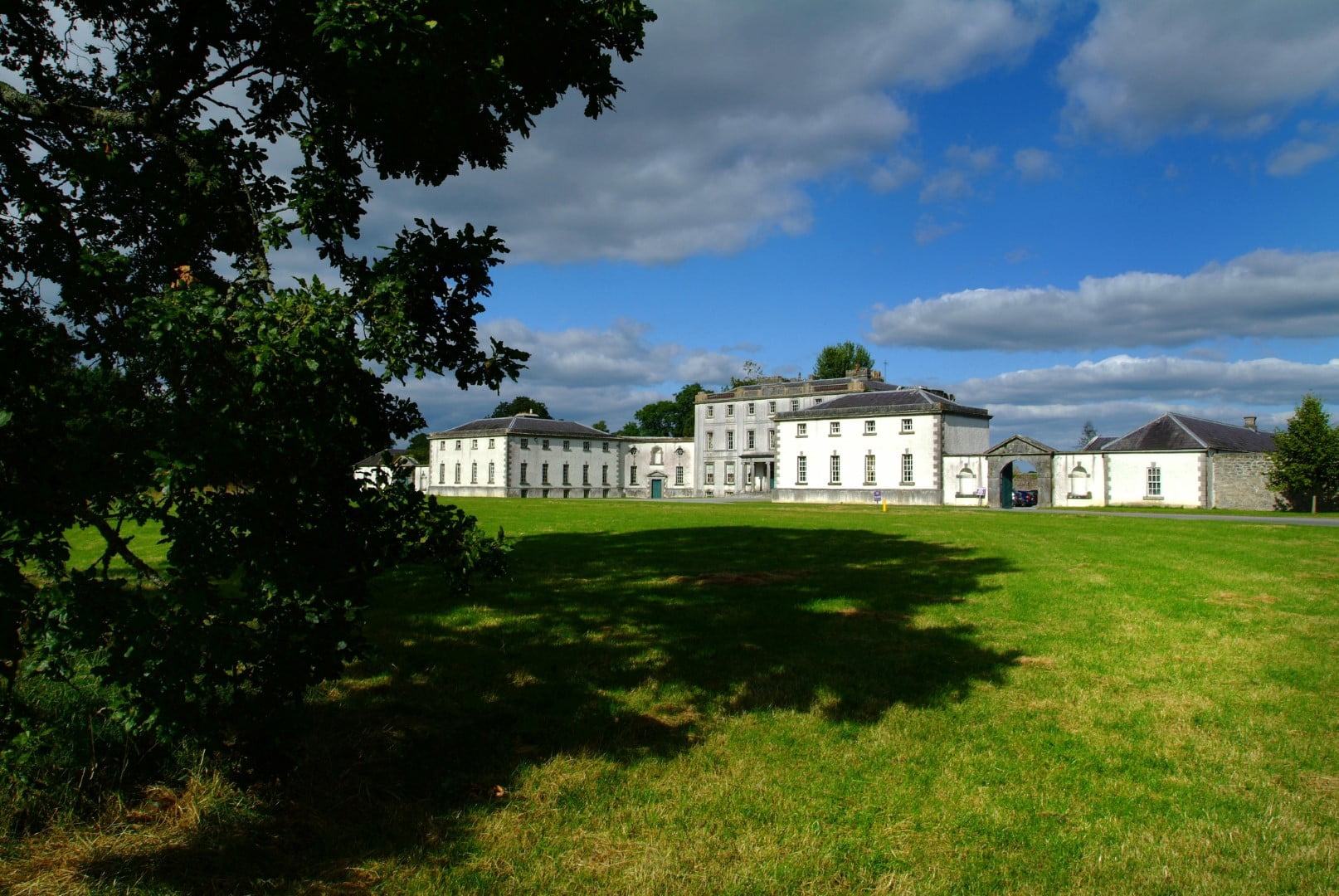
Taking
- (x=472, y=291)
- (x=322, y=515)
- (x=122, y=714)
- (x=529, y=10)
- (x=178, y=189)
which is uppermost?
(x=529, y=10)

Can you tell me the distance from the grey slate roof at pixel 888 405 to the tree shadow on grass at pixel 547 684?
4240 cm

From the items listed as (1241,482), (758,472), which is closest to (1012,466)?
(1241,482)

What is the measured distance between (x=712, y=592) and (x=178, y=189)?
928 centimetres

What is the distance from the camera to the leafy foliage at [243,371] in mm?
3855

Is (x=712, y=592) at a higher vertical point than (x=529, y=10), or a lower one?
lower

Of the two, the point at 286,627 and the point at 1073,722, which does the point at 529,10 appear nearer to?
the point at 286,627

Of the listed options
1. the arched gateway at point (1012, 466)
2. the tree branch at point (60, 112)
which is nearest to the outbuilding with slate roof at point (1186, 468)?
the arched gateway at point (1012, 466)

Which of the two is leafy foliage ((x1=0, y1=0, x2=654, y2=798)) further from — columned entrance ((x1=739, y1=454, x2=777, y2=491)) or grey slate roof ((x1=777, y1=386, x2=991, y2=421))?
columned entrance ((x1=739, y1=454, x2=777, y2=491))

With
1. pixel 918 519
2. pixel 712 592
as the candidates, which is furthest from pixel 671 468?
pixel 712 592

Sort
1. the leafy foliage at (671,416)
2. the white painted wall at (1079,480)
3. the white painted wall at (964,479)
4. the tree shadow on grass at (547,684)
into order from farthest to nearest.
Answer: the leafy foliage at (671,416) < the white painted wall at (964,479) < the white painted wall at (1079,480) < the tree shadow on grass at (547,684)

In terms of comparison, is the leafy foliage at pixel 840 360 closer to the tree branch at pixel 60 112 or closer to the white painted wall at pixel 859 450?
the white painted wall at pixel 859 450

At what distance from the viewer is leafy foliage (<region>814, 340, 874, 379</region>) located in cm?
10475

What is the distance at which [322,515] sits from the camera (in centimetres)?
442

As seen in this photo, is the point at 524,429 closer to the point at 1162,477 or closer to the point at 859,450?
the point at 859,450
